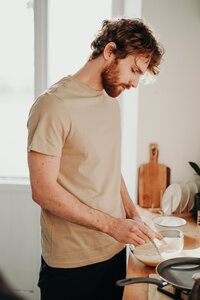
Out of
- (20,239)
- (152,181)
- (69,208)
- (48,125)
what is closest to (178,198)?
(152,181)

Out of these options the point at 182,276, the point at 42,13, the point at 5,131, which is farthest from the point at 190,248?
the point at 42,13

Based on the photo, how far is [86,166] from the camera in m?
1.26

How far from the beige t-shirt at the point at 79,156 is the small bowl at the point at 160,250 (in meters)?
0.09

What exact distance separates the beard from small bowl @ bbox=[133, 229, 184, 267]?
1.73 feet

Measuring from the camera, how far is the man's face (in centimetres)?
129

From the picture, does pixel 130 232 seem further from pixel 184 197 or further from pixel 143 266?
pixel 184 197

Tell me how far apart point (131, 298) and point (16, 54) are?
181 cm

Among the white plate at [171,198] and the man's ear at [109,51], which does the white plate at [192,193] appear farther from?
the man's ear at [109,51]

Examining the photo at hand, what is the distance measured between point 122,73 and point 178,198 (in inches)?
34.0

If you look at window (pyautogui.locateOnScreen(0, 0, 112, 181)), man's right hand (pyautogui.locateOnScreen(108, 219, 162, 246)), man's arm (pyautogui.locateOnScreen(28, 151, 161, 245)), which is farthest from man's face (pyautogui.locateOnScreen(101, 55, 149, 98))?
window (pyautogui.locateOnScreen(0, 0, 112, 181))

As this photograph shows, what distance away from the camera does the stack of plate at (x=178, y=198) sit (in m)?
1.96

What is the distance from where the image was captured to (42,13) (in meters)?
2.41

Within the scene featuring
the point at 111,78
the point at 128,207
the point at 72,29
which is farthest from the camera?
the point at 72,29

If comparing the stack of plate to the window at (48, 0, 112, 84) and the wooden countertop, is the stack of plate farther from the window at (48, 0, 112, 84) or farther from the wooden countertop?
the window at (48, 0, 112, 84)
